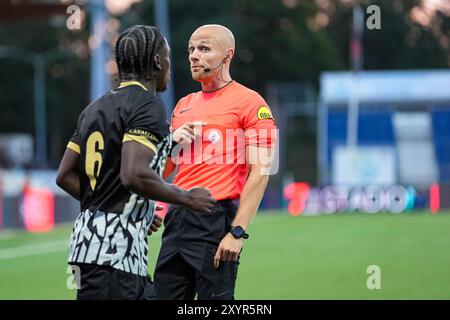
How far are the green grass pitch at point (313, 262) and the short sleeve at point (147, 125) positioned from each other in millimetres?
7215

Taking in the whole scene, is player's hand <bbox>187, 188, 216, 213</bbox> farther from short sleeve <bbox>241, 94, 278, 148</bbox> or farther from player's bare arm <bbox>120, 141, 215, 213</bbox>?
short sleeve <bbox>241, 94, 278, 148</bbox>

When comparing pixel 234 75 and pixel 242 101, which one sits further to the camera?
pixel 234 75

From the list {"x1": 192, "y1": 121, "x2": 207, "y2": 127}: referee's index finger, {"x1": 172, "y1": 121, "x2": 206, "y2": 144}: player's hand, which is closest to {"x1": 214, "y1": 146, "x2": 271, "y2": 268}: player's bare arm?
{"x1": 192, "y1": 121, "x2": 207, "y2": 127}: referee's index finger

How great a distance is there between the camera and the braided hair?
5.89 m

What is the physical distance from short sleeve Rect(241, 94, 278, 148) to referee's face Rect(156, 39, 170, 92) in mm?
957

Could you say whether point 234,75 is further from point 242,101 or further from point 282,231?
point 242,101

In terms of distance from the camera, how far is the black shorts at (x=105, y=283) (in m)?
5.78

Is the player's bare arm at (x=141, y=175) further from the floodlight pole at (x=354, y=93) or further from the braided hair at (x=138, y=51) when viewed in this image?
the floodlight pole at (x=354, y=93)

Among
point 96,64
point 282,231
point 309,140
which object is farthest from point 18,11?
point 309,140
